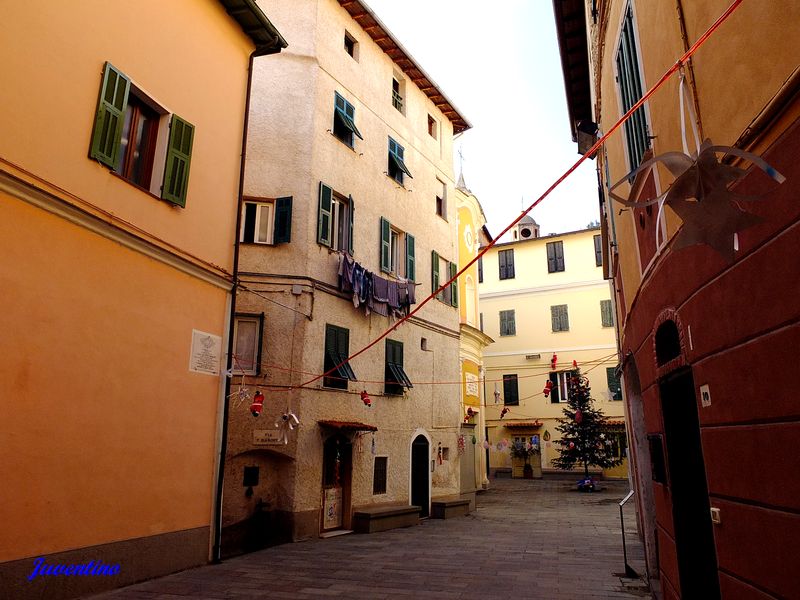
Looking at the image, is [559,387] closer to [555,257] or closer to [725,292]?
[555,257]

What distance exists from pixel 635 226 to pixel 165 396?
6.92m

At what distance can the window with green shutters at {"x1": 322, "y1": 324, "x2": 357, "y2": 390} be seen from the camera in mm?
13664


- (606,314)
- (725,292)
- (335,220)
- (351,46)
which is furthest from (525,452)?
(725,292)

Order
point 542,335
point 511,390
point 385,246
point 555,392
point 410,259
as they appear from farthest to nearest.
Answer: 1. point 511,390
2. point 542,335
3. point 555,392
4. point 410,259
5. point 385,246

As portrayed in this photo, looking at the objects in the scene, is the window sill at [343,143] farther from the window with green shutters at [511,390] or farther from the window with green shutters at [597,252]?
the window with green shutters at [511,390]

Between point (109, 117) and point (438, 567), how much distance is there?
8427 millimetres

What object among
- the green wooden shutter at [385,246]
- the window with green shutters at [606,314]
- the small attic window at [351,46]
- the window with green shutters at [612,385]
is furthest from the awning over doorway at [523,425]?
the small attic window at [351,46]

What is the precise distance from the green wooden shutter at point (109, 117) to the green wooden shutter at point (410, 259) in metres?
10.5

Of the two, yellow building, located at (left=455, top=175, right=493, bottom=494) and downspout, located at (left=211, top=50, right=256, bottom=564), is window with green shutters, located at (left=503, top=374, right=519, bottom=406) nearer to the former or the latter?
yellow building, located at (left=455, top=175, right=493, bottom=494)

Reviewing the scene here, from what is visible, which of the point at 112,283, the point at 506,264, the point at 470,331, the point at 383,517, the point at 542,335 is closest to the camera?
the point at 112,283

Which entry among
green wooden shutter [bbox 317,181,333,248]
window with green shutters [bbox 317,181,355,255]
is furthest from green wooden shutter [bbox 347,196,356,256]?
green wooden shutter [bbox 317,181,333,248]

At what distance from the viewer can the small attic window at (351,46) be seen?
1672cm

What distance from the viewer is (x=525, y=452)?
107 ft

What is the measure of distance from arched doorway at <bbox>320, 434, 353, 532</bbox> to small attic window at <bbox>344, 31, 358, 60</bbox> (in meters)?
11.0
